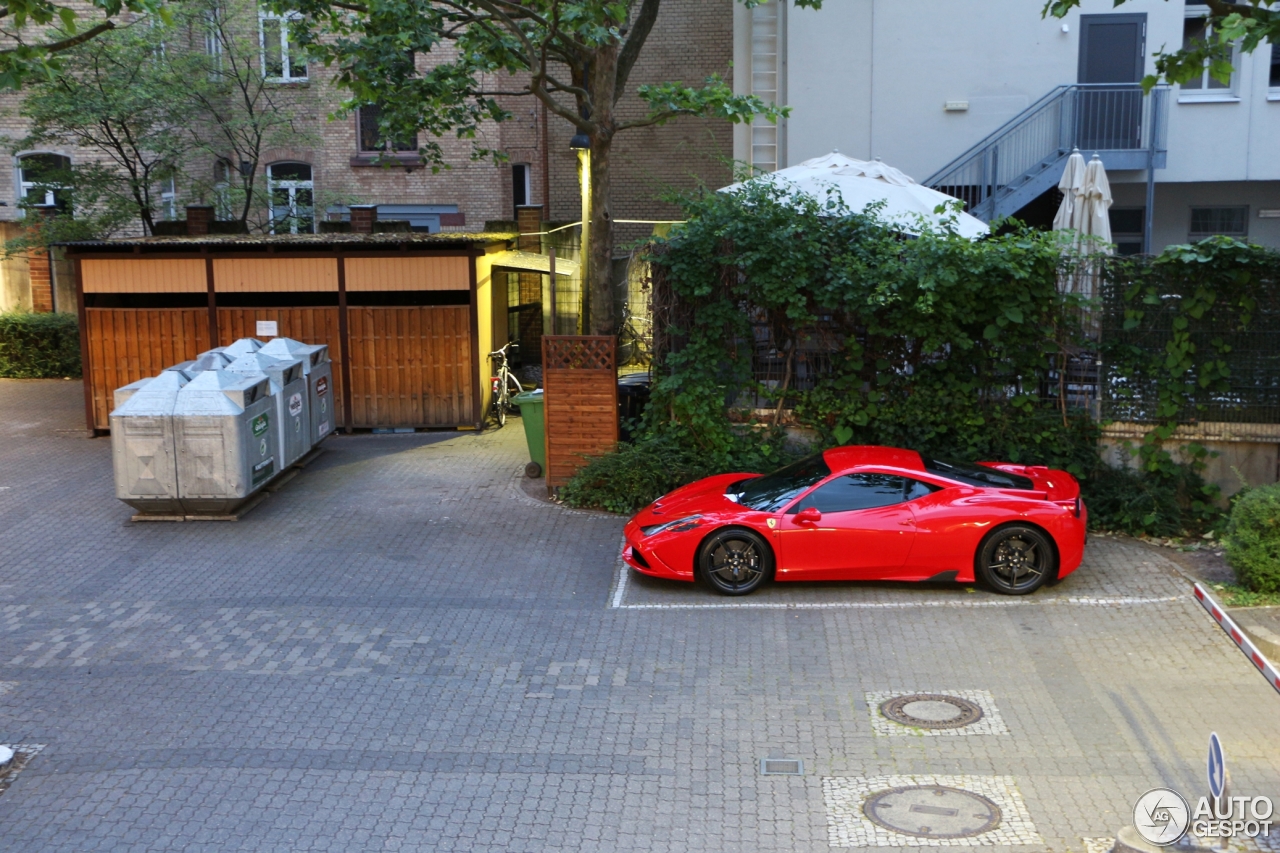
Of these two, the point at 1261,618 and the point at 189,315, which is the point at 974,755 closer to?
the point at 1261,618

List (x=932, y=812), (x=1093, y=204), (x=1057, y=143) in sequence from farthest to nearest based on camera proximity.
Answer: (x=1057, y=143), (x=1093, y=204), (x=932, y=812)

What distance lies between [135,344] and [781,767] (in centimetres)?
1470

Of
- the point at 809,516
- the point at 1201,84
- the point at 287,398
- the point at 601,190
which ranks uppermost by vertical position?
the point at 1201,84

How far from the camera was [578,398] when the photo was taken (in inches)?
565

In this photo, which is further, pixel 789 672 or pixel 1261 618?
pixel 1261 618

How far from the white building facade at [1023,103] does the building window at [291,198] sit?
9146 mm

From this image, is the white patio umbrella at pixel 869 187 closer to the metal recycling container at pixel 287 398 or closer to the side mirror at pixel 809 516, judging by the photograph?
the side mirror at pixel 809 516

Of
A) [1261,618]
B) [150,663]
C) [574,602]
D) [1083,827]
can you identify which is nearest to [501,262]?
[574,602]

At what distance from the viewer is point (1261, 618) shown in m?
9.66

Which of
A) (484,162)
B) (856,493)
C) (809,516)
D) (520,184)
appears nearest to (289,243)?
(484,162)

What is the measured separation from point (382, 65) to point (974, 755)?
37.3ft

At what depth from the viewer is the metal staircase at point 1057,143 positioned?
18.9 m

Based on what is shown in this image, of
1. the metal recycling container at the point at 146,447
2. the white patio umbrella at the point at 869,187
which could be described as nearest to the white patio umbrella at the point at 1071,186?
the white patio umbrella at the point at 869,187

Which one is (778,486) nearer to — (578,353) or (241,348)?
(578,353)
